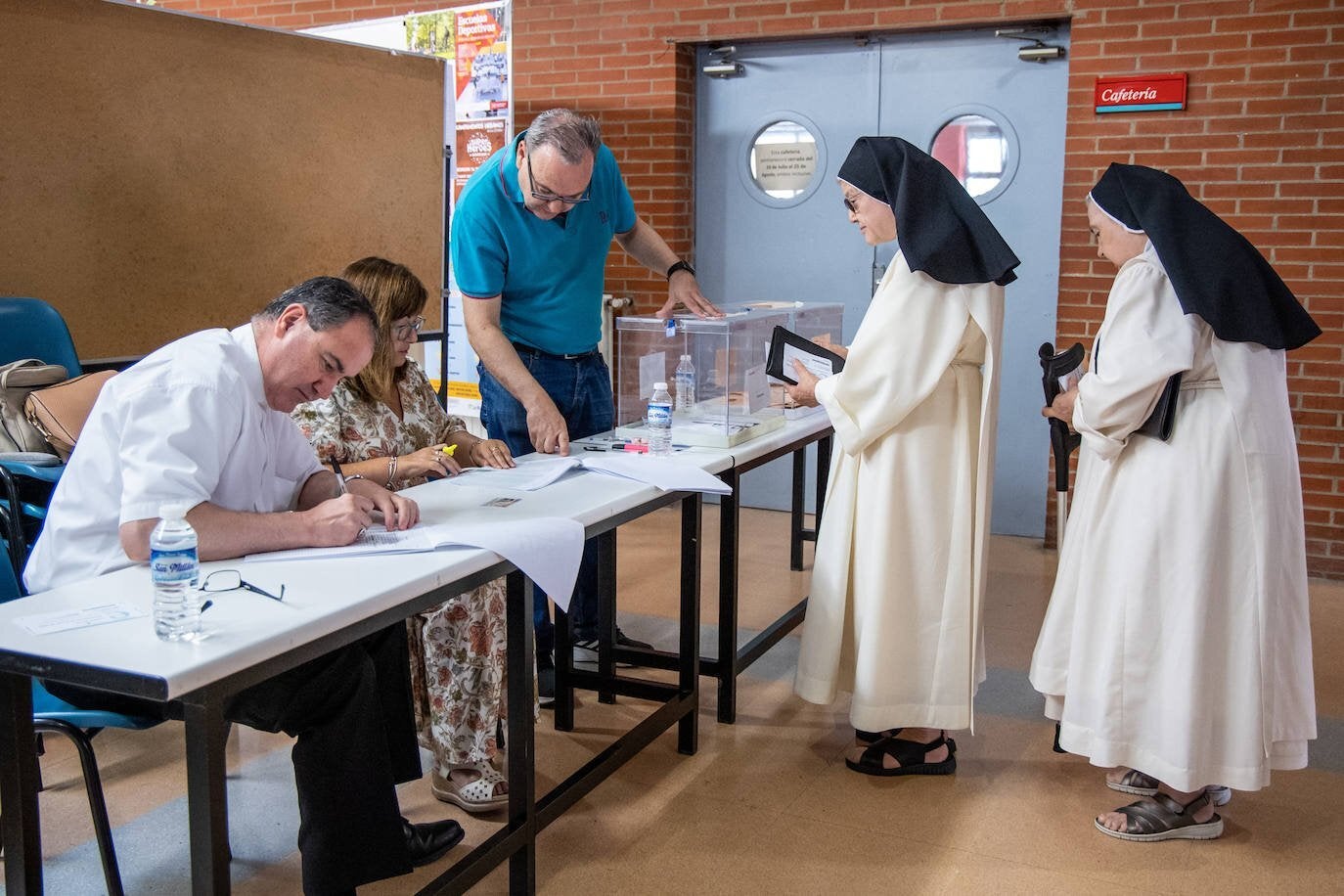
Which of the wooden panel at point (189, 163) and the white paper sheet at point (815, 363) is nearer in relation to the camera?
the white paper sheet at point (815, 363)

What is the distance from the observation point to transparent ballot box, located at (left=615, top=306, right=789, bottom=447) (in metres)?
3.66

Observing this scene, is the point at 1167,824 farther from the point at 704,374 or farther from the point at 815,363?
the point at 704,374

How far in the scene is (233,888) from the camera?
8.93 feet

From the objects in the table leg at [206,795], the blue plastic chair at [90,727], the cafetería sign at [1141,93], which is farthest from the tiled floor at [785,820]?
the cafetería sign at [1141,93]

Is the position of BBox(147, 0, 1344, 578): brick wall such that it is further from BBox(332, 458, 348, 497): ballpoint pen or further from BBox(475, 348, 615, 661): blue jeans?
BBox(332, 458, 348, 497): ballpoint pen

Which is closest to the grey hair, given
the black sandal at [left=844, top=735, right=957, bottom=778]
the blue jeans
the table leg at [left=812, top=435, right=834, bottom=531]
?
the blue jeans

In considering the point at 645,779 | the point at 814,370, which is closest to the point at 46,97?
the point at 814,370

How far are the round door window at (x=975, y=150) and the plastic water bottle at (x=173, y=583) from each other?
15.2ft

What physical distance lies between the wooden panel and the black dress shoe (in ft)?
8.37

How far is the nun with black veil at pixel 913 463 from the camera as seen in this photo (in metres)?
3.09

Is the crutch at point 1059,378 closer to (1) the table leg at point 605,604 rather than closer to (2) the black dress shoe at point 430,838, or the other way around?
(1) the table leg at point 605,604

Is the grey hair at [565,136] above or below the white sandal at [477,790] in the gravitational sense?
above

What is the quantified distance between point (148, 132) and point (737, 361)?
250 centimetres

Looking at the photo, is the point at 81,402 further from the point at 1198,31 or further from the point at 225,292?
the point at 1198,31
